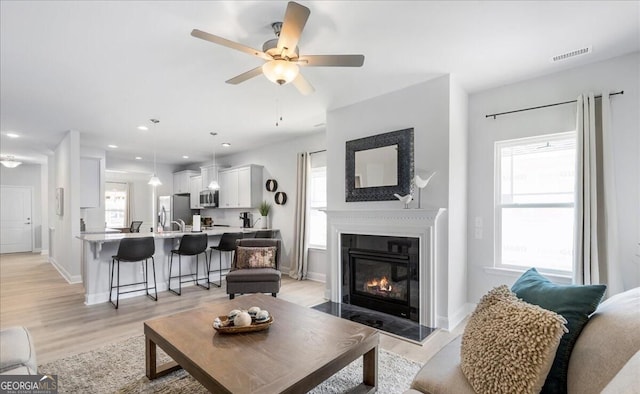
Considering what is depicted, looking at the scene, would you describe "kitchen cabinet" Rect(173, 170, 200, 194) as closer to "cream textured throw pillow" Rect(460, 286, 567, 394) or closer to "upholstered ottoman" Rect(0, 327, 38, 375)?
"upholstered ottoman" Rect(0, 327, 38, 375)

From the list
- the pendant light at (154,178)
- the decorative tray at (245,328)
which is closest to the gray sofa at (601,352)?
the decorative tray at (245,328)

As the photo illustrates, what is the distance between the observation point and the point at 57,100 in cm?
378

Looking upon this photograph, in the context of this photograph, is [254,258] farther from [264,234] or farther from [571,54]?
[571,54]

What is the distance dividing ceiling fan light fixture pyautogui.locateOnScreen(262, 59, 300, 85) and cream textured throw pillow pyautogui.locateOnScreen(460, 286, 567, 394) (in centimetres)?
190

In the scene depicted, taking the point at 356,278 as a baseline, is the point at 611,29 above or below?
above

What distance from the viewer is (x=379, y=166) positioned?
370 cm

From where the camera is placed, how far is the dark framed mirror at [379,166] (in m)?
3.47

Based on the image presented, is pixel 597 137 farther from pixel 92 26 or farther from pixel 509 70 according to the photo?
pixel 92 26

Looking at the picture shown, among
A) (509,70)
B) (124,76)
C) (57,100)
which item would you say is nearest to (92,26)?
(124,76)

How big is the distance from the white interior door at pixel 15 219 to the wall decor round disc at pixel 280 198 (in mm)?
8041

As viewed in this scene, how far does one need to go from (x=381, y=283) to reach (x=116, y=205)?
30.4 ft

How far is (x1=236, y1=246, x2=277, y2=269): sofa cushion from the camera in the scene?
13.9ft

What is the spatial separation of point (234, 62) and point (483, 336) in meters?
2.86

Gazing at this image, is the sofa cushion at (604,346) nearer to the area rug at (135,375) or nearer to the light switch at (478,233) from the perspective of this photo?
the area rug at (135,375)
